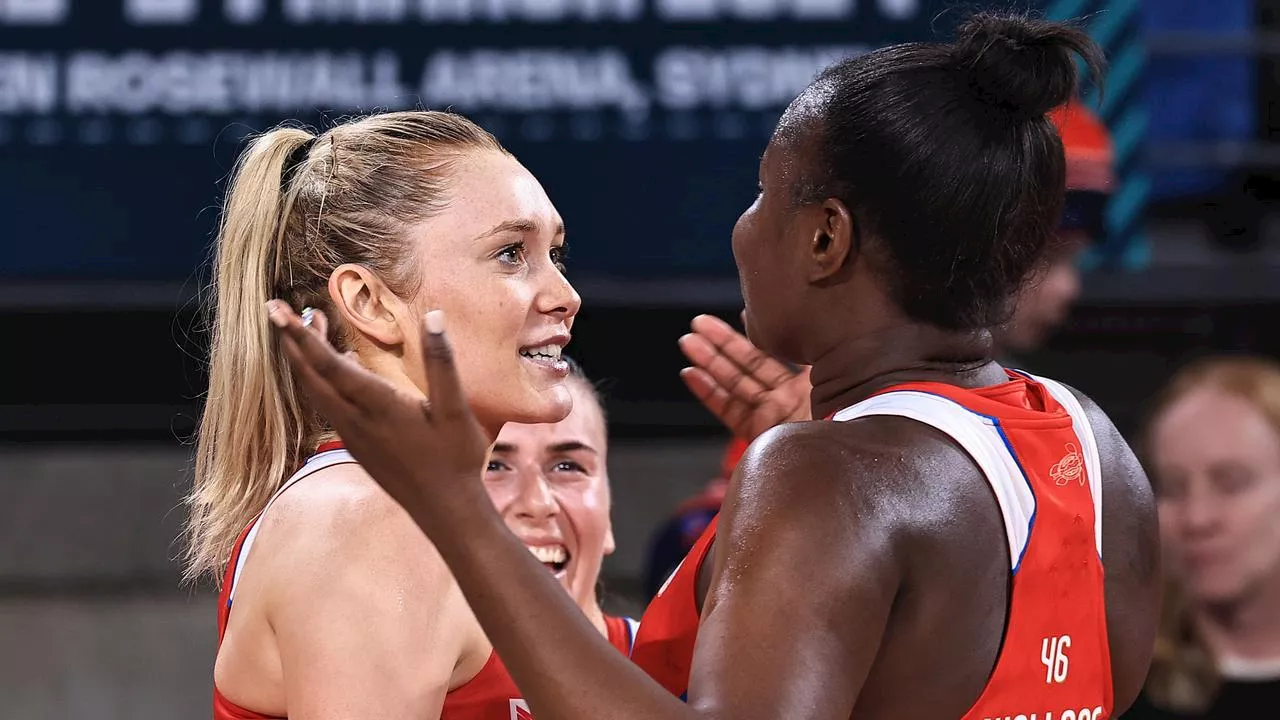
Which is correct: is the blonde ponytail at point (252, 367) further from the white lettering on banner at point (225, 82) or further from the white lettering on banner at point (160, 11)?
the white lettering on banner at point (160, 11)

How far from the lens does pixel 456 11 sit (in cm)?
409

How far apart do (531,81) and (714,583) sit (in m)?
2.89

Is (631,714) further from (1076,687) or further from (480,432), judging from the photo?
(1076,687)

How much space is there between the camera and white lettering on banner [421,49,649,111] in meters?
4.07

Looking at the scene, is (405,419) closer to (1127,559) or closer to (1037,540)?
(1037,540)

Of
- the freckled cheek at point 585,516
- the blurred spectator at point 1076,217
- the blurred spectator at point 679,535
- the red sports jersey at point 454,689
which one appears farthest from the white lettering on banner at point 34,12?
Answer: the red sports jersey at point 454,689

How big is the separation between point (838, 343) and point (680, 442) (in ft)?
10.1

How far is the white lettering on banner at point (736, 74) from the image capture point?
4.11m

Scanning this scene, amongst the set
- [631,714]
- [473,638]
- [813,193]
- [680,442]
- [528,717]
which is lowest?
[680,442]

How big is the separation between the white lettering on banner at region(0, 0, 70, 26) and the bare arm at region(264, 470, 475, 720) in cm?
288

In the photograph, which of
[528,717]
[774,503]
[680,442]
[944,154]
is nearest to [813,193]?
[944,154]

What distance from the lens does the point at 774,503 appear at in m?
1.40

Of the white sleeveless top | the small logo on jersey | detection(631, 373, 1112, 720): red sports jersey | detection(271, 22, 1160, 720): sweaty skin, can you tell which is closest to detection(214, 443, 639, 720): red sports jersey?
detection(631, 373, 1112, 720): red sports jersey

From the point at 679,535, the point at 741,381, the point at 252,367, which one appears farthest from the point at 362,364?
the point at 679,535
